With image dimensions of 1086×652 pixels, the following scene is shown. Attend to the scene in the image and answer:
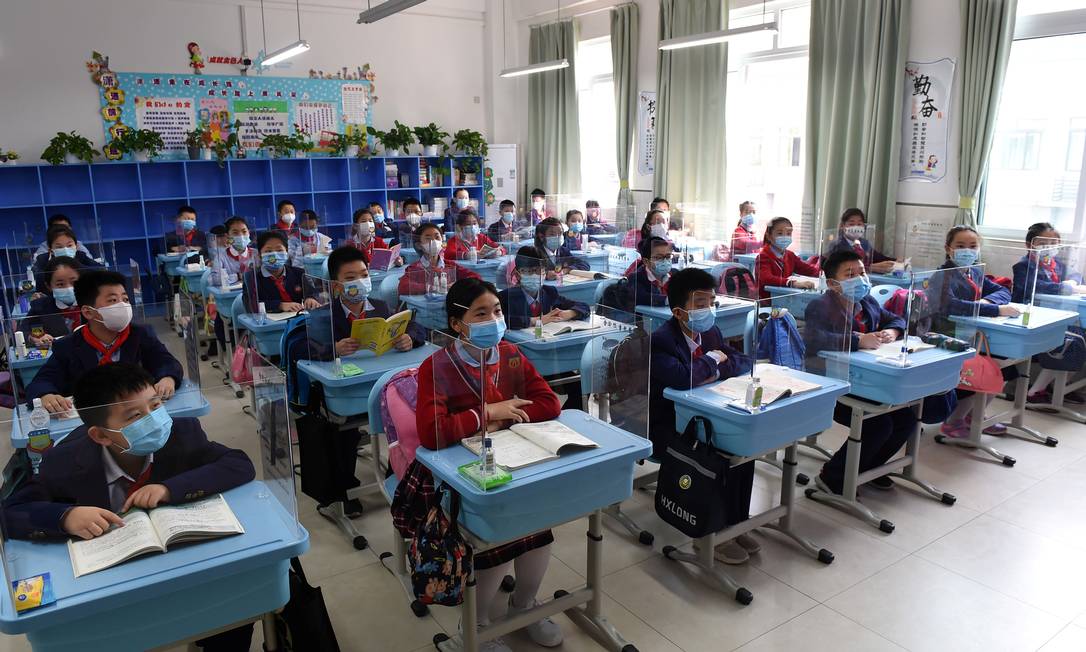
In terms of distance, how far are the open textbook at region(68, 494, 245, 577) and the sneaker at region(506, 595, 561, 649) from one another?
3.69 ft

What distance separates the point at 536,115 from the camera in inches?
424

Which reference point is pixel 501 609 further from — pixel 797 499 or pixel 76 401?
pixel 797 499

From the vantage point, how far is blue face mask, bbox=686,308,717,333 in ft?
9.86

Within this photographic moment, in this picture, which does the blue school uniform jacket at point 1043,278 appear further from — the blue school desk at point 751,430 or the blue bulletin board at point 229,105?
the blue bulletin board at point 229,105

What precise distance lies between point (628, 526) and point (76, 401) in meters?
2.23

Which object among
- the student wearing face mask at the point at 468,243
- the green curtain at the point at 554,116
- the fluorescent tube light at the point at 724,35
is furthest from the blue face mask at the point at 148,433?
the green curtain at the point at 554,116

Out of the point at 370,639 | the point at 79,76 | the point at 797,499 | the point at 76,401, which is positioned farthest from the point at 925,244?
the point at 79,76

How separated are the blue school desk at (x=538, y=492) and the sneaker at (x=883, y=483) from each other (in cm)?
201

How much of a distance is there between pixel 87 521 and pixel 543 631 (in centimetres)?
149

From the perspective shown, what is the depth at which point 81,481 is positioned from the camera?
67.1 inches

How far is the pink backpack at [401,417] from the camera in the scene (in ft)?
7.72

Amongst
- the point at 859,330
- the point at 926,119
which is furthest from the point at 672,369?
the point at 926,119

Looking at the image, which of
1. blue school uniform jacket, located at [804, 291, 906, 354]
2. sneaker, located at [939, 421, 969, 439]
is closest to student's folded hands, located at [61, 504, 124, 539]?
blue school uniform jacket, located at [804, 291, 906, 354]

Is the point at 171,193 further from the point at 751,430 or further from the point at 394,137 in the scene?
the point at 751,430
